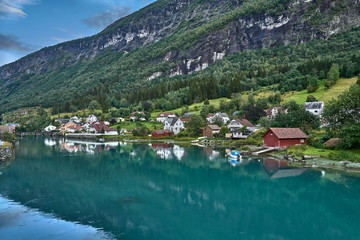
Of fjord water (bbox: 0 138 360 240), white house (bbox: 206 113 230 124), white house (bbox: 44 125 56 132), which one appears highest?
white house (bbox: 44 125 56 132)

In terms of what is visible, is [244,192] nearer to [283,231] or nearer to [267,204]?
[267,204]

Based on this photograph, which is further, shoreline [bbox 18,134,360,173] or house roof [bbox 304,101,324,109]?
house roof [bbox 304,101,324,109]

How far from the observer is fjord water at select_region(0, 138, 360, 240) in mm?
17422

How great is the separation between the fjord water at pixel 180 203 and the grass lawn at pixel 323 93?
2118 inches

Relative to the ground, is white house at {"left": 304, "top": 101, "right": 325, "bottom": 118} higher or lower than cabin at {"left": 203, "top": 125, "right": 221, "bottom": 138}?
higher

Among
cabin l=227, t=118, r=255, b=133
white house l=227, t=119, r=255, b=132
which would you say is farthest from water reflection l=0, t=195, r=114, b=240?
white house l=227, t=119, r=255, b=132

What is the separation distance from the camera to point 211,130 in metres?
74.5

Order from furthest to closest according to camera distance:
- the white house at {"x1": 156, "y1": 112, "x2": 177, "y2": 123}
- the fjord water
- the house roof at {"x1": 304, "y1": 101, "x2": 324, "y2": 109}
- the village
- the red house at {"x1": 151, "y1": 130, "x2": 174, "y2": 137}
→ the white house at {"x1": 156, "y1": 112, "x2": 177, "y2": 123} → the red house at {"x1": 151, "y1": 130, "x2": 174, "y2": 137} → the house roof at {"x1": 304, "y1": 101, "x2": 324, "y2": 109} → the village → the fjord water

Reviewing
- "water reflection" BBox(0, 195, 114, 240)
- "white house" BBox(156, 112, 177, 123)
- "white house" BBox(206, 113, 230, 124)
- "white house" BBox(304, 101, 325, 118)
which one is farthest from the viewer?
"white house" BBox(156, 112, 177, 123)

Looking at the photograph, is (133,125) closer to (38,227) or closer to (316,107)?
(316,107)

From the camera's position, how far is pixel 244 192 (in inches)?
1049

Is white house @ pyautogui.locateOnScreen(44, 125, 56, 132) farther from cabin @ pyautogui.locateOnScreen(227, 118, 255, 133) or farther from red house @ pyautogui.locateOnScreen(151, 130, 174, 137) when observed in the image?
cabin @ pyautogui.locateOnScreen(227, 118, 255, 133)

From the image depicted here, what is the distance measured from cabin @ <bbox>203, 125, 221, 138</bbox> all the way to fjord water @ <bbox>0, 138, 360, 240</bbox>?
3433 cm

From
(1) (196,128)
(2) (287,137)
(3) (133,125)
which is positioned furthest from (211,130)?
(3) (133,125)
